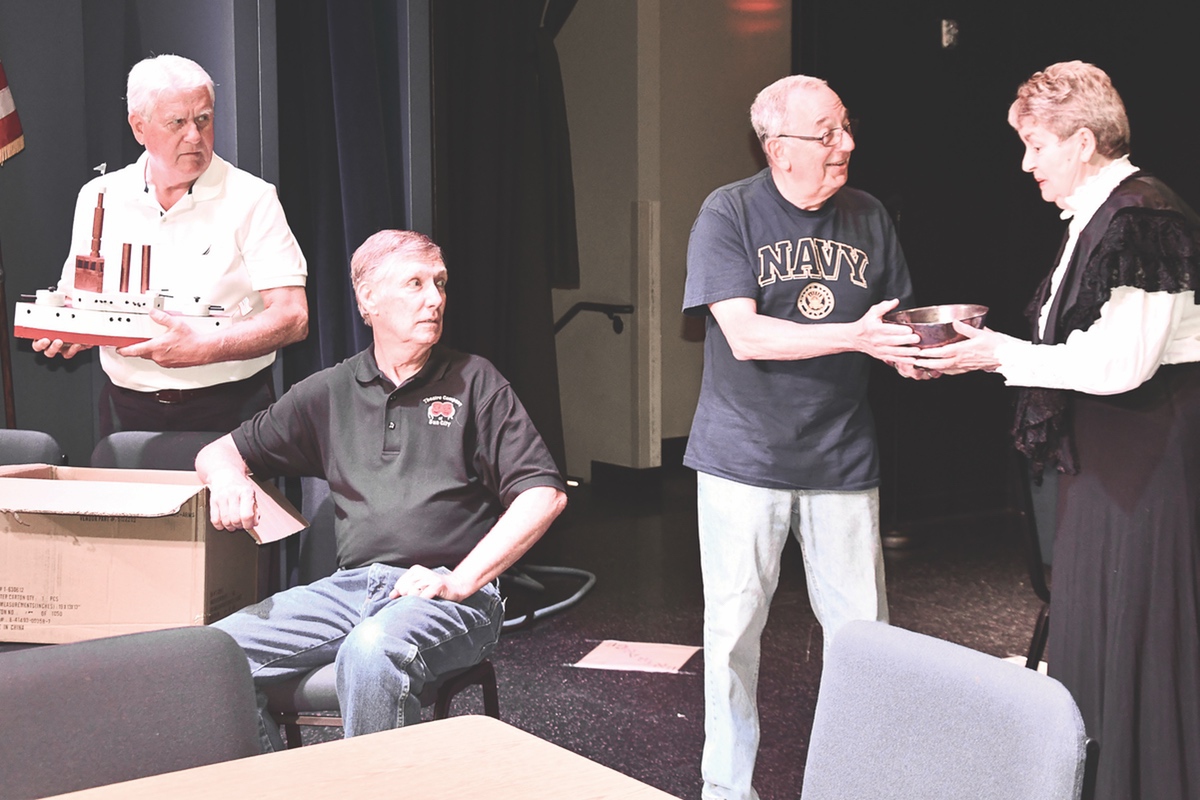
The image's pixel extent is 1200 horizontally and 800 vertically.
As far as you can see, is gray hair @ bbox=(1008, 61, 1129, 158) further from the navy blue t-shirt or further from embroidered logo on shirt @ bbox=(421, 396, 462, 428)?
embroidered logo on shirt @ bbox=(421, 396, 462, 428)

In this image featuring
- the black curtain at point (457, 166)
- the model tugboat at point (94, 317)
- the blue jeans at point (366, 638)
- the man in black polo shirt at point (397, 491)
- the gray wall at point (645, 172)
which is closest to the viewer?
the blue jeans at point (366, 638)

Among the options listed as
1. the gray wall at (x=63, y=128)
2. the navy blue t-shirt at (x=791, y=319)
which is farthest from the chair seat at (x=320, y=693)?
the gray wall at (x=63, y=128)

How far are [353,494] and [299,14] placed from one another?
1.72 meters

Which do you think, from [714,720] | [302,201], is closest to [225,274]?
[302,201]

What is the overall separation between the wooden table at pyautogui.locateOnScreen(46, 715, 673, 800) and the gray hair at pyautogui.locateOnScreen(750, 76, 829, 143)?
1493 mm

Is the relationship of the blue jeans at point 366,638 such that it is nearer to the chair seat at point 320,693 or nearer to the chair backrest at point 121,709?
the chair seat at point 320,693

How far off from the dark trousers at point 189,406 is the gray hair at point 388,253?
2.13 feet

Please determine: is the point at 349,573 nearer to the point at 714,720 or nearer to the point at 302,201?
the point at 714,720

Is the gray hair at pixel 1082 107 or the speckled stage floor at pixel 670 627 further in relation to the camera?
the speckled stage floor at pixel 670 627

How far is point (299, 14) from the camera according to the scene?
11.4 ft

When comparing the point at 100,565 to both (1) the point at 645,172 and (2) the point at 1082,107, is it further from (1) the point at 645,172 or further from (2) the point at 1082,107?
(1) the point at 645,172

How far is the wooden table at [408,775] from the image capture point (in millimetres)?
1155

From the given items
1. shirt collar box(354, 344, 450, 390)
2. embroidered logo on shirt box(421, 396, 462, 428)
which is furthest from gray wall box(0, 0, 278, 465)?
embroidered logo on shirt box(421, 396, 462, 428)

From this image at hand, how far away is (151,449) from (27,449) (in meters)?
0.25
